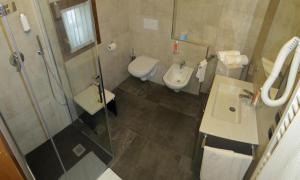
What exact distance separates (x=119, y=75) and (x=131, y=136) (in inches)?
50.2

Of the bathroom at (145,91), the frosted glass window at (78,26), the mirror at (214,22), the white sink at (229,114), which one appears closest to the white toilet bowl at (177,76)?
the bathroom at (145,91)

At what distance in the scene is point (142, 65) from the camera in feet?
10.5

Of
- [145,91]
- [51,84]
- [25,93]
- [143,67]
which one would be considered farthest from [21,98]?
[145,91]

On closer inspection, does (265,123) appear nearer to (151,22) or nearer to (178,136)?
(178,136)

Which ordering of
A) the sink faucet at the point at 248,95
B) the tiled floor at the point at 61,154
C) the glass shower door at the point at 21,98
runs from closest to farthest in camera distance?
the glass shower door at the point at 21,98 < the sink faucet at the point at 248,95 < the tiled floor at the point at 61,154

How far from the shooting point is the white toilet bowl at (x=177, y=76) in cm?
285

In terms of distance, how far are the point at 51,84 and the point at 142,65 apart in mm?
1432

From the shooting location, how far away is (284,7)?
5.50 feet

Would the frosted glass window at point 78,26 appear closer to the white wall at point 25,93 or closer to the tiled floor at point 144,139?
the white wall at point 25,93

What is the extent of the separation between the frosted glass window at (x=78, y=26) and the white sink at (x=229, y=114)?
→ 153cm

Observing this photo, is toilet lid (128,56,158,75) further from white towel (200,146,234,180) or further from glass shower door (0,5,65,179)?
white towel (200,146,234,180)

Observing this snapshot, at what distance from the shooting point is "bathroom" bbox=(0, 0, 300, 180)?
1.63 meters

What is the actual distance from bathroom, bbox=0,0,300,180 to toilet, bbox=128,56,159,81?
2 cm

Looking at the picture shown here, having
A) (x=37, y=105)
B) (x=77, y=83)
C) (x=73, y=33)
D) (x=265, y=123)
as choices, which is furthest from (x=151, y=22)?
(x=265, y=123)
